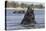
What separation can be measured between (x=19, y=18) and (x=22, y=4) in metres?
0.25

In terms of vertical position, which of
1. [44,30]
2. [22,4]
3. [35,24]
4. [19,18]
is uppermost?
[22,4]

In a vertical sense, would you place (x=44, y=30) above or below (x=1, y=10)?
below

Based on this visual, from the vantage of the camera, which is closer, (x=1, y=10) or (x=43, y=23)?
(x=1, y=10)

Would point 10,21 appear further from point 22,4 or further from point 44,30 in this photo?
point 44,30

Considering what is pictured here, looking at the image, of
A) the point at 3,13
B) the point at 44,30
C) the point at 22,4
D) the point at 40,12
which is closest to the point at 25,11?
the point at 22,4

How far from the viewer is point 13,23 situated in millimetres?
1408

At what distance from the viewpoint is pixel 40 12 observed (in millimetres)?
1461

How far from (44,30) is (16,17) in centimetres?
56

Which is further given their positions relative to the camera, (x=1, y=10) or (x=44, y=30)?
(x=44, y=30)

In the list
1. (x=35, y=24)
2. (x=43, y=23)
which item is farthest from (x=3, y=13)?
(x=43, y=23)

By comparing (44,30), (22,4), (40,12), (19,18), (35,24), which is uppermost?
(22,4)

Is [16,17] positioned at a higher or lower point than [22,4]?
lower

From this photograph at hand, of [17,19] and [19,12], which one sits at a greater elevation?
[19,12]

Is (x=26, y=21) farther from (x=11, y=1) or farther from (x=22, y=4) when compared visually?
(x=11, y=1)
